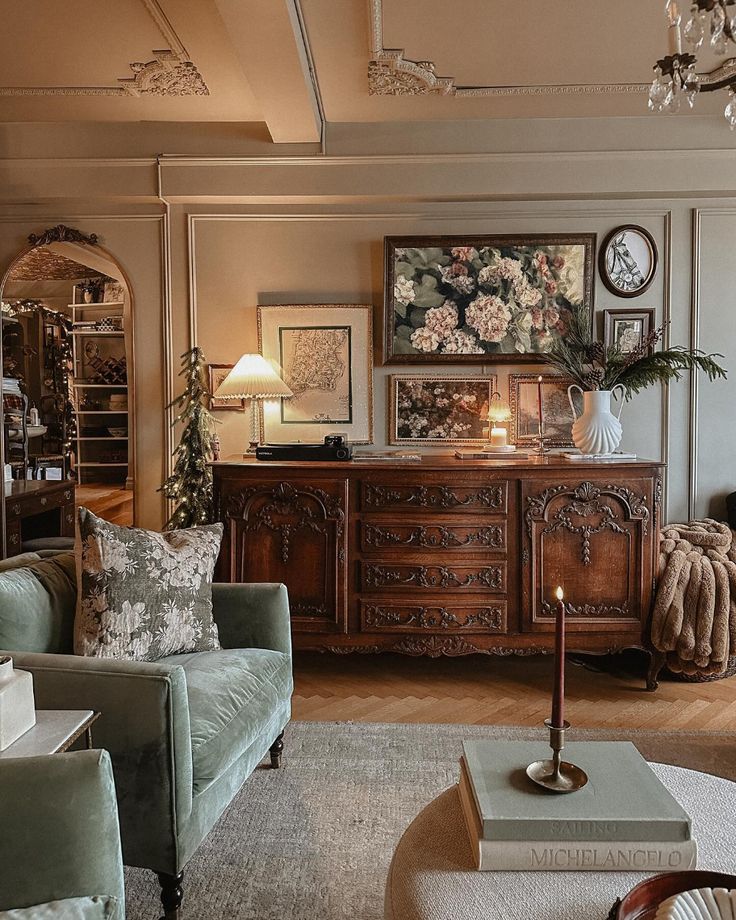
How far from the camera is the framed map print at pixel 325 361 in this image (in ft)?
12.8

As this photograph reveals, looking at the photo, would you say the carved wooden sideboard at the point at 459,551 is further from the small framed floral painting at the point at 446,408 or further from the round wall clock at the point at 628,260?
the round wall clock at the point at 628,260

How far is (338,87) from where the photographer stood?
133 inches

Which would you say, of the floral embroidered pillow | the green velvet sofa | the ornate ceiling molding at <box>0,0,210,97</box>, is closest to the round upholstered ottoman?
the green velvet sofa

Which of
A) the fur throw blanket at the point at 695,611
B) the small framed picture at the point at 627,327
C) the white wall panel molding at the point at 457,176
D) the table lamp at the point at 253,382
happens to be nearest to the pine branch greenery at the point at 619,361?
the small framed picture at the point at 627,327

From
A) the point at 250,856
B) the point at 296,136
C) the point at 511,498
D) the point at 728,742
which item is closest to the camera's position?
the point at 250,856

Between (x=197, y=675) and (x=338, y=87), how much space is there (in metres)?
2.78

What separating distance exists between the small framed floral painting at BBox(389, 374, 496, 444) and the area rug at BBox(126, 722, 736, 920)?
164 centimetres

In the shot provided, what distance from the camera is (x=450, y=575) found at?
3180 millimetres

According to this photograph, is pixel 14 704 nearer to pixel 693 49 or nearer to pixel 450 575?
pixel 450 575

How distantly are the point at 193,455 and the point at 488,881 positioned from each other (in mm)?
2933

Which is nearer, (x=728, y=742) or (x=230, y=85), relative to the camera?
(x=728, y=742)

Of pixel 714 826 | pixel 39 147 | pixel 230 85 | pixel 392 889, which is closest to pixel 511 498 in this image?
pixel 714 826

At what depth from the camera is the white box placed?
1375 mm

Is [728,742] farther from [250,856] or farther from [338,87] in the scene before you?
[338,87]
